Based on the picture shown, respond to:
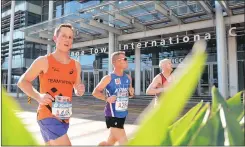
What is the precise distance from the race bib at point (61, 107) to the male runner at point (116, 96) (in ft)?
3.79

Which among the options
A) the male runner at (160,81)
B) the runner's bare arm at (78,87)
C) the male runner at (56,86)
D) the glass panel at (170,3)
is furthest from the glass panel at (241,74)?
the male runner at (56,86)

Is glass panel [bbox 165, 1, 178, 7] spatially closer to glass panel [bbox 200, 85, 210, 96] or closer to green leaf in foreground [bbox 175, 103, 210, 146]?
glass panel [bbox 200, 85, 210, 96]

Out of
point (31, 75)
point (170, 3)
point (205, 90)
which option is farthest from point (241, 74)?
point (31, 75)

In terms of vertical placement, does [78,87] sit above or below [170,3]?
below

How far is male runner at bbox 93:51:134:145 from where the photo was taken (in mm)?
3564

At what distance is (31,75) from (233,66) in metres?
15.5

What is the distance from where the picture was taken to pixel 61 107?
239 cm

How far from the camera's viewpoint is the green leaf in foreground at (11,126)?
0.96 feet

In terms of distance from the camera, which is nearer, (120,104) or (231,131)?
(231,131)

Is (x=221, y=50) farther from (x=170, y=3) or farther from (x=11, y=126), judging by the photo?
(x=11, y=126)

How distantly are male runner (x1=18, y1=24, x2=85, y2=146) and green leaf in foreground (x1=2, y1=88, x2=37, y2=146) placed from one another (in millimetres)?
1977

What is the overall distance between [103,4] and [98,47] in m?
8.01

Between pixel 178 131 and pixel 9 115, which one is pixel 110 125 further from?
pixel 9 115

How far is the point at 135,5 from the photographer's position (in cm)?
1309
